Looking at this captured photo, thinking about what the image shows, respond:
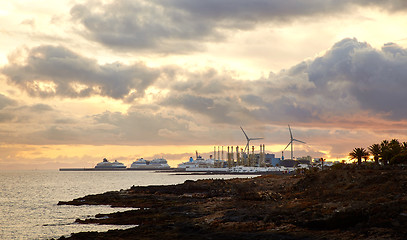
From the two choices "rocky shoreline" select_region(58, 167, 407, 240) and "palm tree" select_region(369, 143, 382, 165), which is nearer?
"rocky shoreline" select_region(58, 167, 407, 240)

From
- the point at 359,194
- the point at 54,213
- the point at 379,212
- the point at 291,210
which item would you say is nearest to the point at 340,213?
the point at 379,212

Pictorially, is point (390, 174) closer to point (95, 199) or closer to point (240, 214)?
point (240, 214)

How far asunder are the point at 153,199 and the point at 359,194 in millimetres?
43357

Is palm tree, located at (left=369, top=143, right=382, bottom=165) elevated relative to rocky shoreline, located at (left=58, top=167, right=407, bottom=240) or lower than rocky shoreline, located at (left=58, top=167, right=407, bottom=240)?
elevated

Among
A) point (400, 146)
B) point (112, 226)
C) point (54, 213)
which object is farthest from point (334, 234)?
point (400, 146)

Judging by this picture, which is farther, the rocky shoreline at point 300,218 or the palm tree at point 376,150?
the palm tree at point 376,150

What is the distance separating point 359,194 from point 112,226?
30.3 m

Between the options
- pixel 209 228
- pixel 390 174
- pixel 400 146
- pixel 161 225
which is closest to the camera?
pixel 209 228

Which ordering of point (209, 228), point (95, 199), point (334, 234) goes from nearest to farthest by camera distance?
1. point (334, 234)
2. point (209, 228)
3. point (95, 199)

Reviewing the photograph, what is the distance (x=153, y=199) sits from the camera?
87.8 metres

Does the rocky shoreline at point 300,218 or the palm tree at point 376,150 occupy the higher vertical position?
the palm tree at point 376,150

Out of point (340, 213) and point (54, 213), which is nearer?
point (340, 213)

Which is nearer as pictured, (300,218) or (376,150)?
(300,218)

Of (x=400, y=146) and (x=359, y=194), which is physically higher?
(x=400, y=146)
